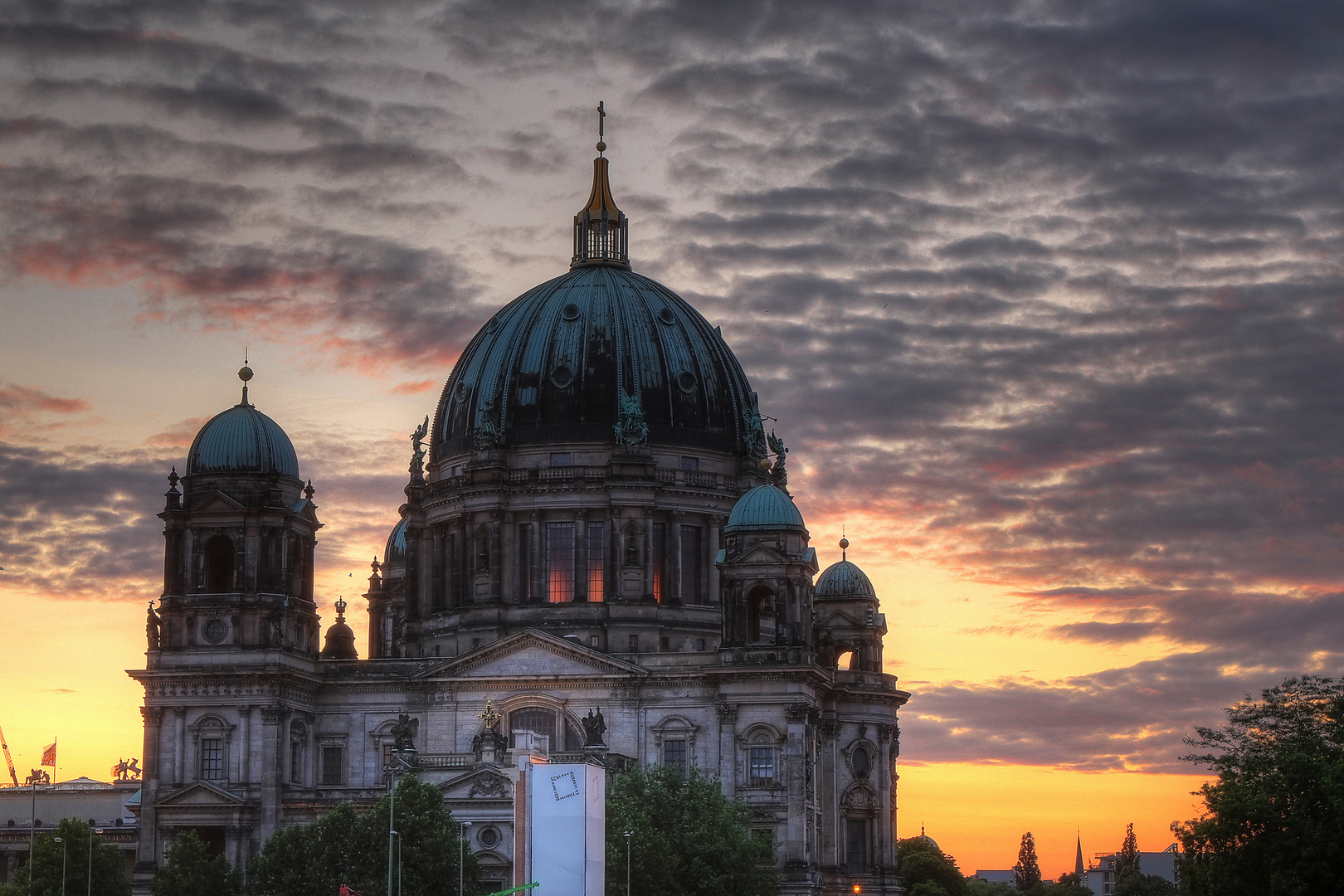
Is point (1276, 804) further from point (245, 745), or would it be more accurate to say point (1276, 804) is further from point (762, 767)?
point (245, 745)

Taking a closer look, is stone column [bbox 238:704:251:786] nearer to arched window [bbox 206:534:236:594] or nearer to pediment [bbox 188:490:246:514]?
arched window [bbox 206:534:236:594]

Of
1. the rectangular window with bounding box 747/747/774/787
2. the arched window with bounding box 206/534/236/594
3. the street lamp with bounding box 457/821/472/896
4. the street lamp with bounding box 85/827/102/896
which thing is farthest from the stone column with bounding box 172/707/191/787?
the rectangular window with bounding box 747/747/774/787

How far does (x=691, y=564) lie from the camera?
133m

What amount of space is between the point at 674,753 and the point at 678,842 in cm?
1478

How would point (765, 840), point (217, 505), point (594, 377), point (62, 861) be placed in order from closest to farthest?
point (765, 840) → point (62, 861) → point (217, 505) → point (594, 377)

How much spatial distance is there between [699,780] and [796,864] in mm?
8641

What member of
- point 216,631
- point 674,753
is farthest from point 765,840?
point 216,631

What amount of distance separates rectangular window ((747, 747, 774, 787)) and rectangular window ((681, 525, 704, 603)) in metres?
14.9

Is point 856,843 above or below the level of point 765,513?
below

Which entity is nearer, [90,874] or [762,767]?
[90,874]

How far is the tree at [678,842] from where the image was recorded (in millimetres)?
102938

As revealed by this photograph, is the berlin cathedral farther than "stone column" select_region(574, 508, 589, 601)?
No

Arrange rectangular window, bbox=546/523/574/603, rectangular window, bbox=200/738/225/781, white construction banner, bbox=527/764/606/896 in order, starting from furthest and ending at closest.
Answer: rectangular window, bbox=546/523/574/603 → rectangular window, bbox=200/738/225/781 → white construction banner, bbox=527/764/606/896

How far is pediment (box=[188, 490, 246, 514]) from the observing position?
12319 centimetres
